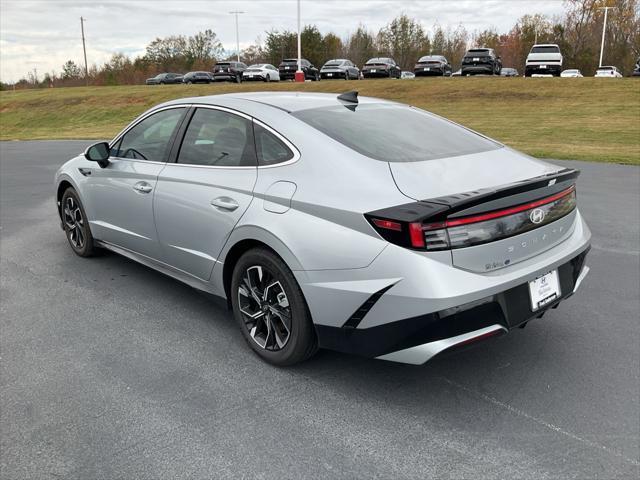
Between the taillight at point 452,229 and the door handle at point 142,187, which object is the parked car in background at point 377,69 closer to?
the door handle at point 142,187

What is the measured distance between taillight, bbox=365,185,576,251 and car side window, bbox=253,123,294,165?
0.85m

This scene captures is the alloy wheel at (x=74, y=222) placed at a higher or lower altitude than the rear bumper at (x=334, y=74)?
lower

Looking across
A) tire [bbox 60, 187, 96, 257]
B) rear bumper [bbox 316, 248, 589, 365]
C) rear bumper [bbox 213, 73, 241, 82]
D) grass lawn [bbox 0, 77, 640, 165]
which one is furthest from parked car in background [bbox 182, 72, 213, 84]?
rear bumper [bbox 316, 248, 589, 365]

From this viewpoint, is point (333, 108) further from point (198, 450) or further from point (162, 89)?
point (162, 89)

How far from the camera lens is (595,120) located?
19672 millimetres

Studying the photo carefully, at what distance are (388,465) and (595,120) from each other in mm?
20238

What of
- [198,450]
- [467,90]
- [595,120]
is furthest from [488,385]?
[467,90]

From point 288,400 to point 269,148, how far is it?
1.50 meters

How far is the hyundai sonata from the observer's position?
2691 millimetres

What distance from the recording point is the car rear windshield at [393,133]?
10.8 feet

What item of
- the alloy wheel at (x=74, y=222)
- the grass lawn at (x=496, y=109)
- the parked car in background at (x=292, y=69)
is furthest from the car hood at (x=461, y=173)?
the parked car in background at (x=292, y=69)

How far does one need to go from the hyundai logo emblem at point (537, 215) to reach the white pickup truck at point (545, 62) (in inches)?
1260

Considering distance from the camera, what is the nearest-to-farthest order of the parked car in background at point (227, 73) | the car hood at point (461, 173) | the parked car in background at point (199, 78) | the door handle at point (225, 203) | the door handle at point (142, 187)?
the car hood at point (461, 173)
the door handle at point (225, 203)
the door handle at point (142, 187)
the parked car in background at point (227, 73)
the parked car in background at point (199, 78)

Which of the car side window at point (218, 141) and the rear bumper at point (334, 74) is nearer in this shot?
the car side window at point (218, 141)
